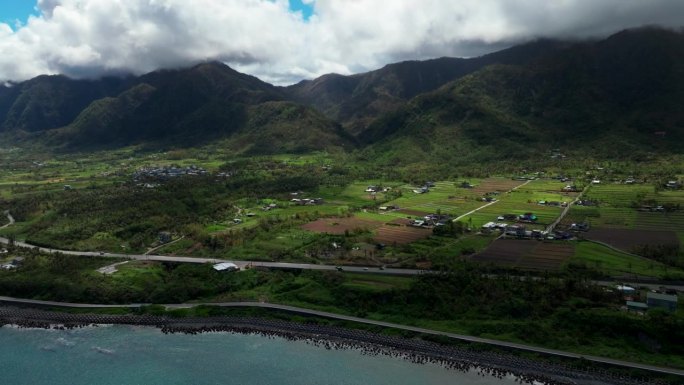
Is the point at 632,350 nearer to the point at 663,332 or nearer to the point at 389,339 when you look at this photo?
the point at 663,332

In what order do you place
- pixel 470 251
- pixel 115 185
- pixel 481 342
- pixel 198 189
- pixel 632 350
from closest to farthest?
pixel 632 350, pixel 481 342, pixel 470 251, pixel 198 189, pixel 115 185

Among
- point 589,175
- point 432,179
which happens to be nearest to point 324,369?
point 432,179

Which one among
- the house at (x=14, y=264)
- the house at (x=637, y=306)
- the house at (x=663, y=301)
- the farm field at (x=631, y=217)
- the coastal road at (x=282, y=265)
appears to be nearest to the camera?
the house at (x=663, y=301)

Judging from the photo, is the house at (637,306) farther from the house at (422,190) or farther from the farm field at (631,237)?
the house at (422,190)

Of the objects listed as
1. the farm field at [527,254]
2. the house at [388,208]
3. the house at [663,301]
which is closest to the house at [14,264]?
the house at [388,208]

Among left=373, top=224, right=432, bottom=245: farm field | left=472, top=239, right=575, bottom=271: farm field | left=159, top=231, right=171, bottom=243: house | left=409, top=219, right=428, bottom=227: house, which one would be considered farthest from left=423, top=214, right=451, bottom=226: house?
left=159, top=231, right=171, bottom=243: house

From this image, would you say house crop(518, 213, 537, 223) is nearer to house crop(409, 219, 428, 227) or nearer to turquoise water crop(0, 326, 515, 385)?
house crop(409, 219, 428, 227)

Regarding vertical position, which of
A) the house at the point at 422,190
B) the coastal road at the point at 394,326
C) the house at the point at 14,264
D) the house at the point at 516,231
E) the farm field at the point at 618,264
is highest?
the house at the point at 422,190
